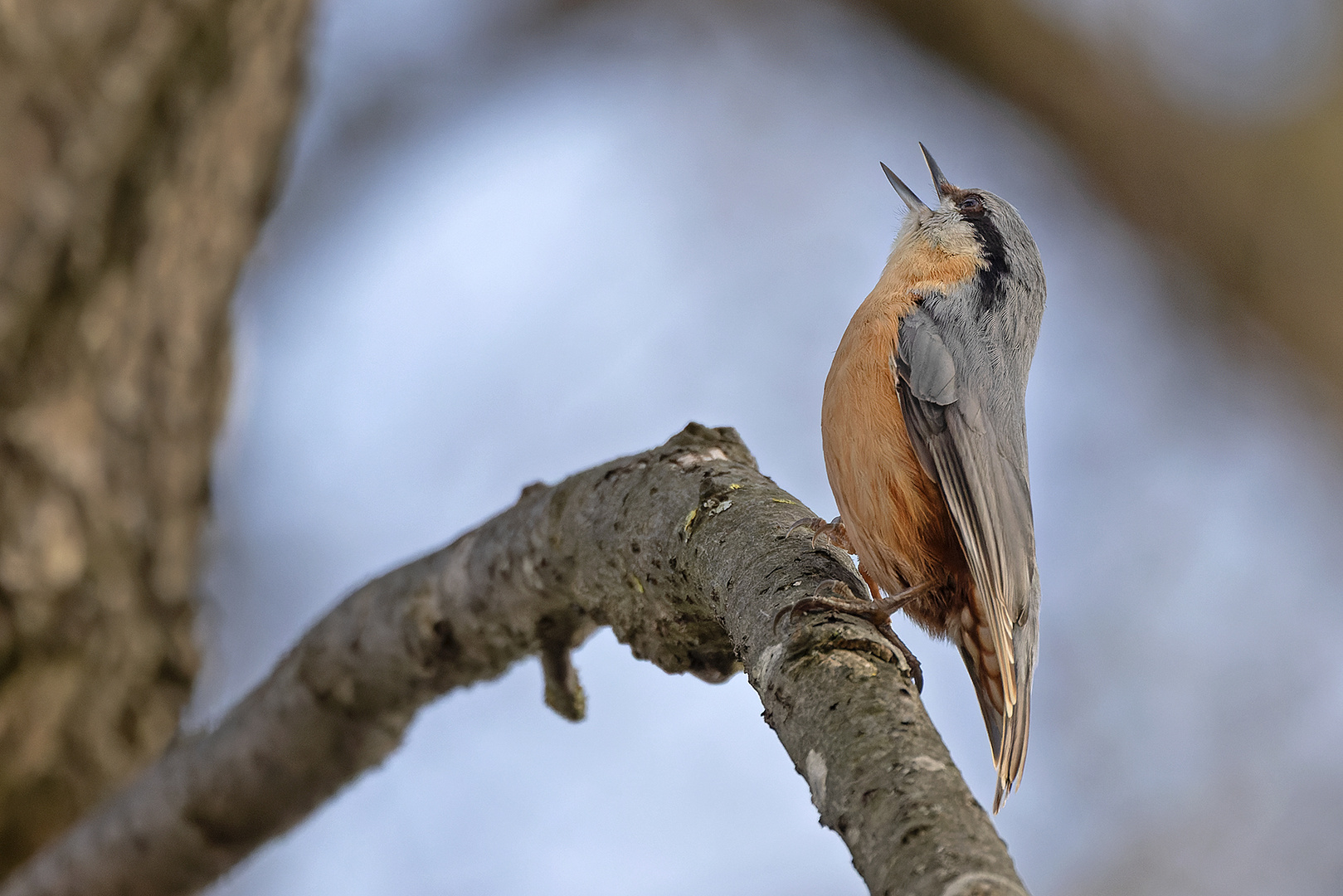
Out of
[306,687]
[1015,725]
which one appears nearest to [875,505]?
[1015,725]

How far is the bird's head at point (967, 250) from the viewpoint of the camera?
3035 mm

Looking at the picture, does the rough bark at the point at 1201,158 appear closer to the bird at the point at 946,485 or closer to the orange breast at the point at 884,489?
the bird at the point at 946,485

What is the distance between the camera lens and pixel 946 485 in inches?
92.7

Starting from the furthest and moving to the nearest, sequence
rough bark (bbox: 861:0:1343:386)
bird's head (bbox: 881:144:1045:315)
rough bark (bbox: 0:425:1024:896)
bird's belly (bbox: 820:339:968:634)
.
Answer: rough bark (bbox: 861:0:1343:386)
bird's head (bbox: 881:144:1045:315)
bird's belly (bbox: 820:339:968:634)
rough bark (bbox: 0:425:1024:896)

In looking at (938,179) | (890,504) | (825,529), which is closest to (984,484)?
(890,504)

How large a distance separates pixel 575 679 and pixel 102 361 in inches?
63.3

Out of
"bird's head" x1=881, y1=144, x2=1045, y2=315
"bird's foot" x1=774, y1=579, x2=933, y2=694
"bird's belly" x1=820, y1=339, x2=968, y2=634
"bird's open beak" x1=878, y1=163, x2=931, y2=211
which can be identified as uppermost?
"bird's open beak" x1=878, y1=163, x2=931, y2=211

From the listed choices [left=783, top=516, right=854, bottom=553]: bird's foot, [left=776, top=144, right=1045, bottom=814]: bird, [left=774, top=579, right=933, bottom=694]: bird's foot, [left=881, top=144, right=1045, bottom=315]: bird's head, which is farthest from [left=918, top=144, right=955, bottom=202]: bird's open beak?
[left=774, top=579, right=933, bottom=694]: bird's foot

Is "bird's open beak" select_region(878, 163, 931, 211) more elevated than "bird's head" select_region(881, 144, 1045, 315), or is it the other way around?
"bird's open beak" select_region(878, 163, 931, 211)

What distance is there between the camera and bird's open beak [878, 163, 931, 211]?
11.6 feet

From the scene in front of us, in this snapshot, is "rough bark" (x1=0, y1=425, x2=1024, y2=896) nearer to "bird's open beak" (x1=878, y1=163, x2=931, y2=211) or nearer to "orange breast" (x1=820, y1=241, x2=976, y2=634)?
"orange breast" (x1=820, y1=241, x2=976, y2=634)

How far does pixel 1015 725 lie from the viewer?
220cm

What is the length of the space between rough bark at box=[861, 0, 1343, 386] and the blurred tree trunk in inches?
98.8

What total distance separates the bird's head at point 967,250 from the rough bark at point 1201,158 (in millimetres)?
632
